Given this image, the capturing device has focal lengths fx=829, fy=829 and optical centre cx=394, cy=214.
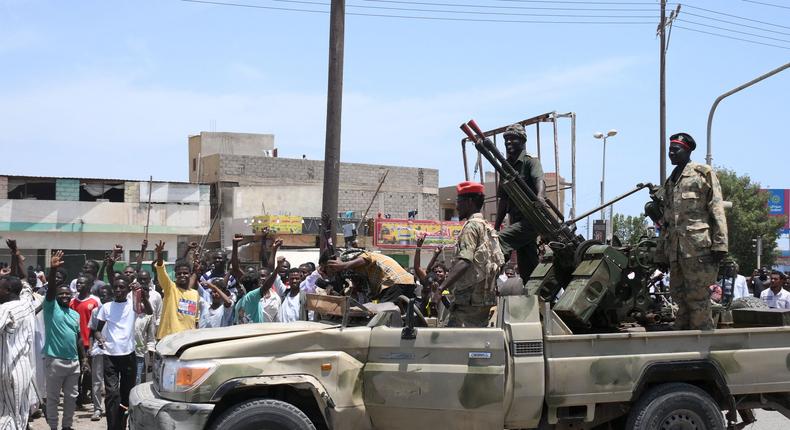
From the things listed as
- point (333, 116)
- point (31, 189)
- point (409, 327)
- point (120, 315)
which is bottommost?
point (120, 315)

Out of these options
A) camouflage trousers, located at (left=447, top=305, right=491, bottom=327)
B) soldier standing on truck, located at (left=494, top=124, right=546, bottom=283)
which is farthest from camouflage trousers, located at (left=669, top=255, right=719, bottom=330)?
camouflage trousers, located at (left=447, top=305, right=491, bottom=327)

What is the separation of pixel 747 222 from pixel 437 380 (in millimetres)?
38520

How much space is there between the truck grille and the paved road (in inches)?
154

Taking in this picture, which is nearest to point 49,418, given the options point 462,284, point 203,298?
point 203,298

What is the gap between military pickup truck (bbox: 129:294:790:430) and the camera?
17.7 ft

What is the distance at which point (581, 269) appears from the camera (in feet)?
22.2

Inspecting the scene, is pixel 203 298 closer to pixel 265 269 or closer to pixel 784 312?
pixel 265 269

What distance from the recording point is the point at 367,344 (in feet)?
18.8

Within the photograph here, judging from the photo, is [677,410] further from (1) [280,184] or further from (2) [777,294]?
(1) [280,184]

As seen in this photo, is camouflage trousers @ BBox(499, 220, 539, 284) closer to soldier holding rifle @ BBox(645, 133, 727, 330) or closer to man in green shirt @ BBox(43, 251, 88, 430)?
soldier holding rifle @ BBox(645, 133, 727, 330)

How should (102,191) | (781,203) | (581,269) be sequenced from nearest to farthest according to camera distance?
(581,269), (102,191), (781,203)

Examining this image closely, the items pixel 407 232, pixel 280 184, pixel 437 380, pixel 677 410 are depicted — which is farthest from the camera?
pixel 280 184

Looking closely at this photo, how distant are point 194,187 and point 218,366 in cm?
3424

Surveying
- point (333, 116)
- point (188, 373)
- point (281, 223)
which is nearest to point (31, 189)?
point (281, 223)
